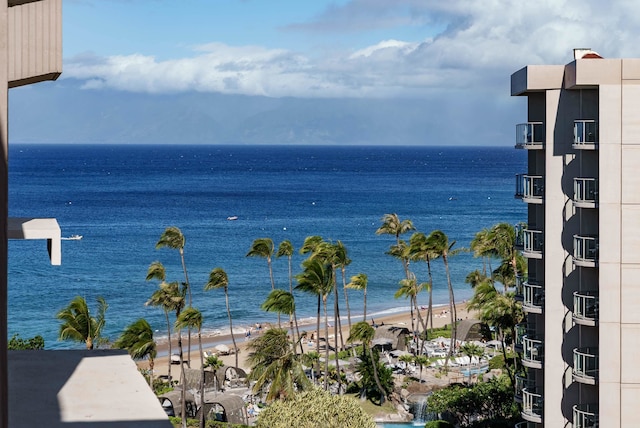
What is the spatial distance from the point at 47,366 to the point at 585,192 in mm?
17386

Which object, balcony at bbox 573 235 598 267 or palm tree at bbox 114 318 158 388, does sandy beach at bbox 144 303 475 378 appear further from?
balcony at bbox 573 235 598 267

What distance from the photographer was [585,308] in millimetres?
25797

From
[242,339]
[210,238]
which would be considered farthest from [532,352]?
[210,238]

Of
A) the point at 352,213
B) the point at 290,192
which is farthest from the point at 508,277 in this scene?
the point at 290,192

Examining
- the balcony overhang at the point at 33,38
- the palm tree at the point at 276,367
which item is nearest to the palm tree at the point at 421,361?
the palm tree at the point at 276,367

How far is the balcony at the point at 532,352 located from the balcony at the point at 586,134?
551 centimetres

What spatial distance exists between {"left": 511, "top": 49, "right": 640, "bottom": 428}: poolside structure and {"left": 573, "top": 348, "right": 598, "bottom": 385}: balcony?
3cm

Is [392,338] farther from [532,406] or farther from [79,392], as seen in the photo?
[79,392]

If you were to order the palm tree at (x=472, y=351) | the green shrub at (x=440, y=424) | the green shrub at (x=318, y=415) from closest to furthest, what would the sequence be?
the green shrub at (x=318, y=415) → the green shrub at (x=440, y=424) → the palm tree at (x=472, y=351)

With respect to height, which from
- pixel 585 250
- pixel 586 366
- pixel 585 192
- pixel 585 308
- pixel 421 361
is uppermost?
pixel 585 192

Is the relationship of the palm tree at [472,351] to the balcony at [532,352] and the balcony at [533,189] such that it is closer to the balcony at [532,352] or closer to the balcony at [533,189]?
the balcony at [532,352]

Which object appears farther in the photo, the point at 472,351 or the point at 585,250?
the point at 472,351

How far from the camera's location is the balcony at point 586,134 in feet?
83.9

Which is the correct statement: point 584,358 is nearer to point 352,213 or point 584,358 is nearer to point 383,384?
point 383,384
